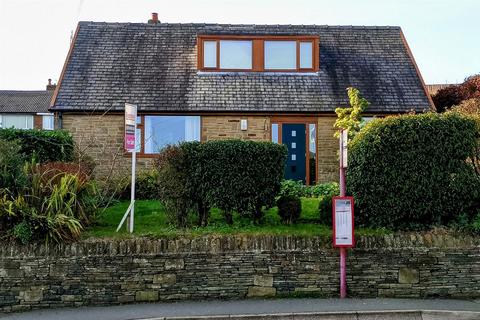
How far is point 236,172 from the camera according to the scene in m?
9.21

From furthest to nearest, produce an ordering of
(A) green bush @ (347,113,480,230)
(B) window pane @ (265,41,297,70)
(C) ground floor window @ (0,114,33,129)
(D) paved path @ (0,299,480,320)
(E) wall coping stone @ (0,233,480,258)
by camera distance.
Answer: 1. (C) ground floor window @ (0,114,33,129)
2. (B) window pane @ (265,41,297,70)
3. (A) green bush @ (347,113,480,230)
4. (E) wall coping stone @ (0,233,480,258)
5. (D) paved path @ (0,299,480,320)

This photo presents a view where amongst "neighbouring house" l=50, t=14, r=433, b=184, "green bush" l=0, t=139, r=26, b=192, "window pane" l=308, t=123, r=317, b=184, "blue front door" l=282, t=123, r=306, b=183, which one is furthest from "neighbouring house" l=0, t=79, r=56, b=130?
"green bush" l=0, t=139, r=26, b=192

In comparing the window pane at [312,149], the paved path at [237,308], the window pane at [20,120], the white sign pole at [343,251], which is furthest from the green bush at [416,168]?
the window pane at [20,120]

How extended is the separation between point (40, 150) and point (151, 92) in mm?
5539

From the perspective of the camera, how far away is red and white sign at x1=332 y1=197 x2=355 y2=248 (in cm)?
813

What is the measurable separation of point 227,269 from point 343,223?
199 cm

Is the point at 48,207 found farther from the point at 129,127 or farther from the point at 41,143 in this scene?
the point at 41,143

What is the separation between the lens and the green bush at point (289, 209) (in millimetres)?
9672

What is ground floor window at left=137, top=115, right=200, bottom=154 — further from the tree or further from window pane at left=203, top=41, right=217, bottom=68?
the tree

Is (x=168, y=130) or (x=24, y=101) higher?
(x=24, y=101)

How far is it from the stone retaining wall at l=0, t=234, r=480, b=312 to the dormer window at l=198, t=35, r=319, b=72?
9847 millimetres

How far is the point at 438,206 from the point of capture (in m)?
8.89

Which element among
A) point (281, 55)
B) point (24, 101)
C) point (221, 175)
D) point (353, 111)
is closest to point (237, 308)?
point (221, 175)

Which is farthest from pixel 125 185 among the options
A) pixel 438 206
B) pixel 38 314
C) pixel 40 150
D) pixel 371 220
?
pixel 438 206
